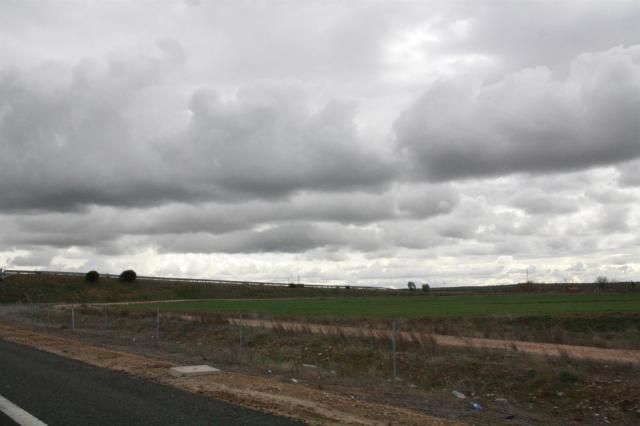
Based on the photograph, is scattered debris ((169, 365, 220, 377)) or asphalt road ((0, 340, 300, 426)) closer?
asphalt road ((0, 340, 300, 426))

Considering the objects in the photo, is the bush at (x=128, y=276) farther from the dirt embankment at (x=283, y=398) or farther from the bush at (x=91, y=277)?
the dirt embankment at (x=283, y=398)

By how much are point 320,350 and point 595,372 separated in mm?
11249

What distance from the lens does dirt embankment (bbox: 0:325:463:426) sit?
10.5 m

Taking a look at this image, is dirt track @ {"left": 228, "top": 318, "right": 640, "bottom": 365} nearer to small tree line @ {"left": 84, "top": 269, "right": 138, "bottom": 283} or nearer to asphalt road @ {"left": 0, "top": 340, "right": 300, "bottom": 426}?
asphalt road @ {"left": 0, "top": 340, "right": 300, "bottom": 426}

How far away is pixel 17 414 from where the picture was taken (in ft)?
33.1

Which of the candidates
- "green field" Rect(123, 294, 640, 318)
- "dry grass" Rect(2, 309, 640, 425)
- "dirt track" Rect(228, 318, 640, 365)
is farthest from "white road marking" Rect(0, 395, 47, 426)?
"green field" Rect(123, 294, 640, 318)

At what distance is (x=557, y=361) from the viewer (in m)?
19.8

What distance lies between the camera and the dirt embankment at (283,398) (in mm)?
10469

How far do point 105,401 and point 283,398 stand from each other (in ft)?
10.9

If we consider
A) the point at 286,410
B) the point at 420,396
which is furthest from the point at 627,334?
the point at 286,410

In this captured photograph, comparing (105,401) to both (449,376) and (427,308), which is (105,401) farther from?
(427,308)

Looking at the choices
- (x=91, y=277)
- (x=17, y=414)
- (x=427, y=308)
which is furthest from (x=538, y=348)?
(x=91, y=277)

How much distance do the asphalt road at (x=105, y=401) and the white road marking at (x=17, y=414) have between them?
0.10 meters

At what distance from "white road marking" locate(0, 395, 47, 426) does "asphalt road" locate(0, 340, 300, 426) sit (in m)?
0.10
